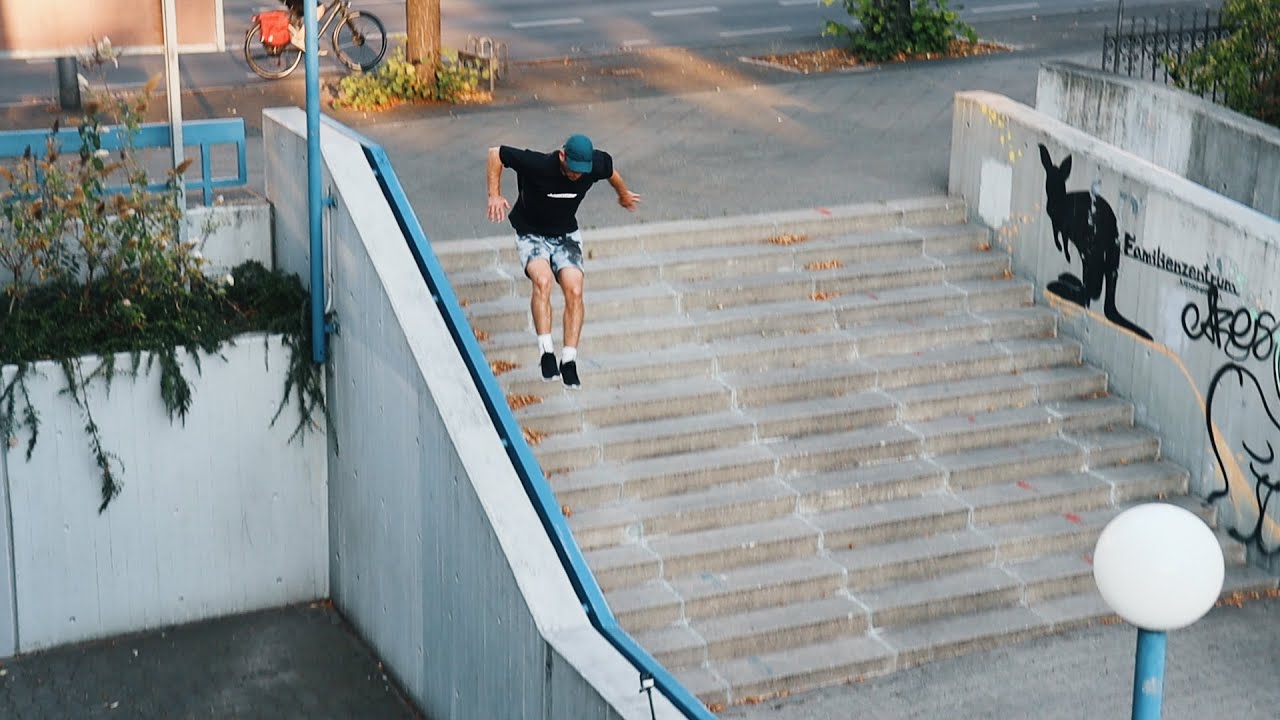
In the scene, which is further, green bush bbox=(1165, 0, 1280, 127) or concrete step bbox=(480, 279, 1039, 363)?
green bush bbox=(1165, 0, 1280, 127)

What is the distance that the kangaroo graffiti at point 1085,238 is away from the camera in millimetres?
11867

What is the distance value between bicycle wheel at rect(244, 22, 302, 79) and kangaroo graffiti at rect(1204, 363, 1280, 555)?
11.8 m

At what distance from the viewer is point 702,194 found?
1373 centimetres

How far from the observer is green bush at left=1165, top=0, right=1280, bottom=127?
13852 mm

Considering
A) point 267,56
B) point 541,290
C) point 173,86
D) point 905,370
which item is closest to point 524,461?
point 541,290

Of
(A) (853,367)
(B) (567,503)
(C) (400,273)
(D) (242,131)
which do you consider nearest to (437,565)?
(B) (567,503)

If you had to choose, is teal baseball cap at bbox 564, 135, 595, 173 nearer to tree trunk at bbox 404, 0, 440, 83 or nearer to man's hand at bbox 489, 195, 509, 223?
man's hand at bbox 489, 195, 509, 223

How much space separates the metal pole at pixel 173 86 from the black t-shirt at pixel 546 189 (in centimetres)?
279

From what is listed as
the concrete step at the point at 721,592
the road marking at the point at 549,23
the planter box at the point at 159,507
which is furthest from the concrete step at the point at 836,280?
the road marking at the point at 549,23

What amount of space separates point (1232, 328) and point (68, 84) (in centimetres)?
1128

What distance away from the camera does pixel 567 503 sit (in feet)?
34.2

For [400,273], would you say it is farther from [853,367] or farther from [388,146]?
[388,146]

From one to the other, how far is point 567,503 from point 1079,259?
4.31m

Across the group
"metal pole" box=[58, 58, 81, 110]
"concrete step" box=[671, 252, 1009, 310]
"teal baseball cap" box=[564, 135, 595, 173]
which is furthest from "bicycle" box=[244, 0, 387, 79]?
"teal baseball cap" box=[564, 135, 595, 173]
